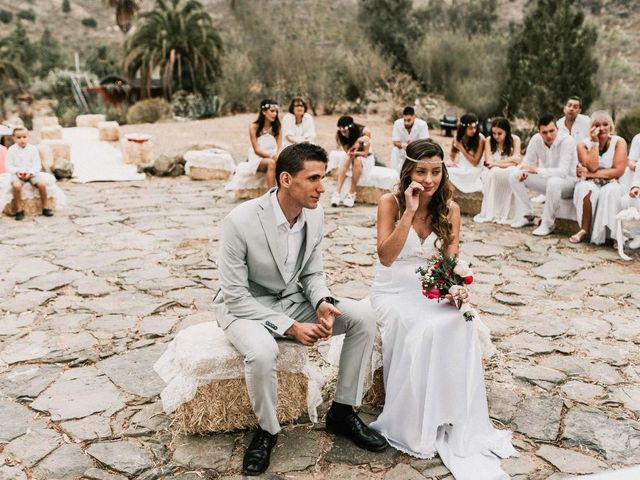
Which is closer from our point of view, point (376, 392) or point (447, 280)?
point (447, 280)

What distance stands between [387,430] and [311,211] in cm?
132

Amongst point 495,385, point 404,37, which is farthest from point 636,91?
point 495,385

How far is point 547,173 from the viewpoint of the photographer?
26.4 ft

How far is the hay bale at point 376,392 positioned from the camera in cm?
393

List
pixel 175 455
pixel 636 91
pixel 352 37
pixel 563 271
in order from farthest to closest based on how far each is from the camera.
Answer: pixel 352 37 → pixel 636 91 → pixel 563 271 → pixel 175 455

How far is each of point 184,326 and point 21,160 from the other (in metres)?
5.00

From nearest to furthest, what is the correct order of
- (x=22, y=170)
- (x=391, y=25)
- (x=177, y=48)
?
(x=22, y=170) → (x=177, y=48) → (x=391, y=25)

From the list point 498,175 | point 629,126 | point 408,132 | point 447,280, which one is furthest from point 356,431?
point 629,126

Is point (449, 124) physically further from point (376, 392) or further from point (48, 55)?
point (48, 55)

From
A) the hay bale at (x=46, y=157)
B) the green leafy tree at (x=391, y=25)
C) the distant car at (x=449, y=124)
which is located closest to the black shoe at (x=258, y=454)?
the hay bale at (x=46, y=157)

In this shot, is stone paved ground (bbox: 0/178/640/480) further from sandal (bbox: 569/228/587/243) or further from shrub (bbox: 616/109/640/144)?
shrub (bbox: 616/109/640/144)

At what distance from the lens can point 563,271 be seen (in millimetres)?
6645

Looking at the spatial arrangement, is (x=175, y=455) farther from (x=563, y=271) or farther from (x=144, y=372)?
(x=563, y=271)

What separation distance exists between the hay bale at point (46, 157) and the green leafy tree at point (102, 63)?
32.3 meters
